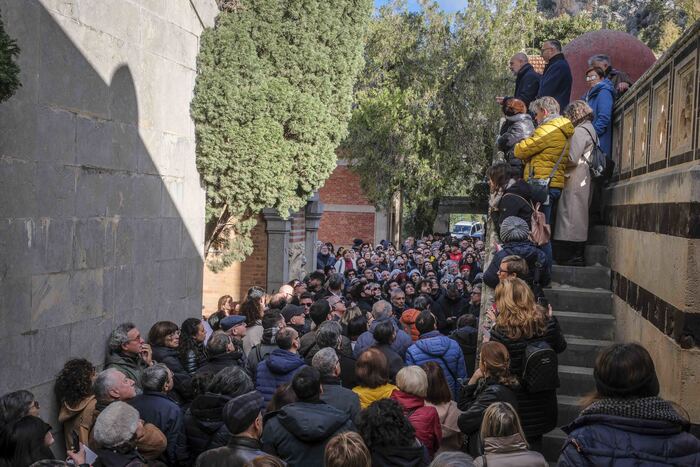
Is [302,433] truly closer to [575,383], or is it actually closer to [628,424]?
[628,424]

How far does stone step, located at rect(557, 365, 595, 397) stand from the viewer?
6.56 m

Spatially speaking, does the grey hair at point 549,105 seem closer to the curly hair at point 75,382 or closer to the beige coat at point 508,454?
the beige coat at point 508,454

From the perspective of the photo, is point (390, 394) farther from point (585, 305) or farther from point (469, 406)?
point (585, 305)

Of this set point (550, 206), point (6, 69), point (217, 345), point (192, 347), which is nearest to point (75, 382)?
point (217, 345)

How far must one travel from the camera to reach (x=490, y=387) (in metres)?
4.98

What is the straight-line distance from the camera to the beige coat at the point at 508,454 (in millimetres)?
4031

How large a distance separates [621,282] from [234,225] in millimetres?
5789

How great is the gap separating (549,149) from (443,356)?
2.33 m

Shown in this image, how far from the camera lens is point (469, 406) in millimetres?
5219

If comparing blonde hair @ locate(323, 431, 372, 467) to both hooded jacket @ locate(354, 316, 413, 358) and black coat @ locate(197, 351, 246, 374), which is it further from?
hooded jacket @ locate(354, 316, 413, 358)

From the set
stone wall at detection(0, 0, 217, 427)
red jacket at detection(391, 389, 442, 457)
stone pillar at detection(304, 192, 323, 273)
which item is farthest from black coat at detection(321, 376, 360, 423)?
stone pillar at detection(304, 192, 323, 273)

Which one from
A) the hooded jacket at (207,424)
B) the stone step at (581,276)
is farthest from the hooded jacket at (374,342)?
the hooded jacket at (207,424)

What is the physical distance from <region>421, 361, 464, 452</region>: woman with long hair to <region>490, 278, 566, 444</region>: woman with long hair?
1.86ft

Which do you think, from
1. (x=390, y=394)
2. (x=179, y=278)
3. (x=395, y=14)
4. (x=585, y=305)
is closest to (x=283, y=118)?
(x=179, y=278)
